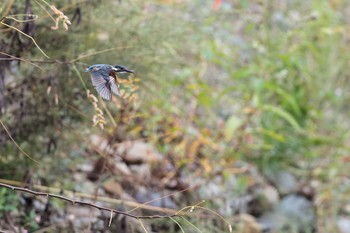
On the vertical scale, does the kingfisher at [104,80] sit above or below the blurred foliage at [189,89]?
above

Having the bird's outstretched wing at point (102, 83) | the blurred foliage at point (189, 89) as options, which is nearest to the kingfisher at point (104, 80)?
the bird's outstretched wing at point (102, 83)

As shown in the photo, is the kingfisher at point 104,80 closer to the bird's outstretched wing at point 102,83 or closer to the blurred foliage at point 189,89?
the bird's outstretched wing at point 102,83

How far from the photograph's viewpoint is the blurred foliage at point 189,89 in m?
2.27

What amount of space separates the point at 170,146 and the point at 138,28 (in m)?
0.83

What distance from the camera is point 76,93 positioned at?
2.33 meters

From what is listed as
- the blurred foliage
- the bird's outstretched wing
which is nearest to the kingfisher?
the bird's outstretched wing

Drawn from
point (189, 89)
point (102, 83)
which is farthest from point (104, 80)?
point (189, 89)

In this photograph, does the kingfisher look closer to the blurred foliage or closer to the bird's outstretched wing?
the bird's outstretched wing

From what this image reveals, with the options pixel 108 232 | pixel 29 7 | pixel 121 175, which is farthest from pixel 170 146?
pixel 29 7

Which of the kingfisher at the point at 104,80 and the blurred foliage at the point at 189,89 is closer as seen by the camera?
the kingfisher at the point at 104,80

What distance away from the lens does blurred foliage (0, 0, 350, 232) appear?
2.27 metres

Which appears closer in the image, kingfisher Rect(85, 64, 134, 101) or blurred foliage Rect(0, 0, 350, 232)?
kingfisher Rect(85, 64, 134, 101)

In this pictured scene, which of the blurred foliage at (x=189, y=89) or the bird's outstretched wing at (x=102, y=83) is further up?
the bird's outstretched wing at (x=102, y=83)

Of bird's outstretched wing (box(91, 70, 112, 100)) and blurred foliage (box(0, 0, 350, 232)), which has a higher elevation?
bird's outstretched wing (box(91, 70, 112, 100))
